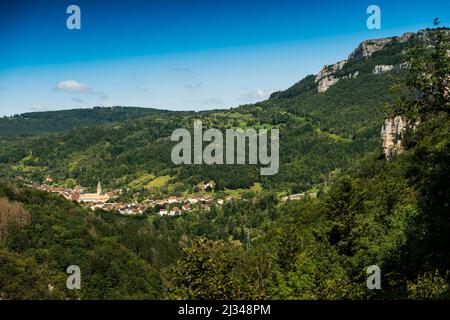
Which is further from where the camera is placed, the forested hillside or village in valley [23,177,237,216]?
village in valley [23,177,237,216]

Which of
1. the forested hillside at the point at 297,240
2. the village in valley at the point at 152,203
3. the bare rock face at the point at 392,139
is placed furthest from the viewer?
the village in valley at the point at 152,203

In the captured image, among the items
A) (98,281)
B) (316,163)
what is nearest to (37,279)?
(98,281)

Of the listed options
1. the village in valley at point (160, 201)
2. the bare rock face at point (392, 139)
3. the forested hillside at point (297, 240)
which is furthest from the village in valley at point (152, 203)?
the bare rock face at point (392, 139)

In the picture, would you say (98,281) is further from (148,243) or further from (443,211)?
(443,211)

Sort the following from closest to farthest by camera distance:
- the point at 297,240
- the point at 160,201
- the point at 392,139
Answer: the point at 297,240
the point at 392,139
the point at 160,201

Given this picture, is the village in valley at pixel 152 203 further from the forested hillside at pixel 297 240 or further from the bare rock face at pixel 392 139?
the bare rock face at pixel 392 139

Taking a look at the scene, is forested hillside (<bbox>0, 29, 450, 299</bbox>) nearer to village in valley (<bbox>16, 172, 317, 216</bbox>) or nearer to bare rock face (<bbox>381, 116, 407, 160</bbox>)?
bare rock face (<bbox>381, 116, 407, 160</bbox>)

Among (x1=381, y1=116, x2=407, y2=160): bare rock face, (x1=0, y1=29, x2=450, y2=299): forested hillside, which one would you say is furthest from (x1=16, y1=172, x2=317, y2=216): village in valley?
(x1=381, y1=116, x2=407, y2=160): bare rock face

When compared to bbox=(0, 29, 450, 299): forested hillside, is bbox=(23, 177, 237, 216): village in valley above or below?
below

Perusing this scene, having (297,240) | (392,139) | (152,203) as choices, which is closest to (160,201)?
(152,203)

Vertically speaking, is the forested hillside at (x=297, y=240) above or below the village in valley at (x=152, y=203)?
above

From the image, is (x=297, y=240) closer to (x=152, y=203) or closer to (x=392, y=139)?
(x=392, y=139)

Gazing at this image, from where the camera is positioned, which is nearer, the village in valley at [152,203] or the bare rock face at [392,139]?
the bare rock face at [392,139]

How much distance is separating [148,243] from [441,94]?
9389cm
